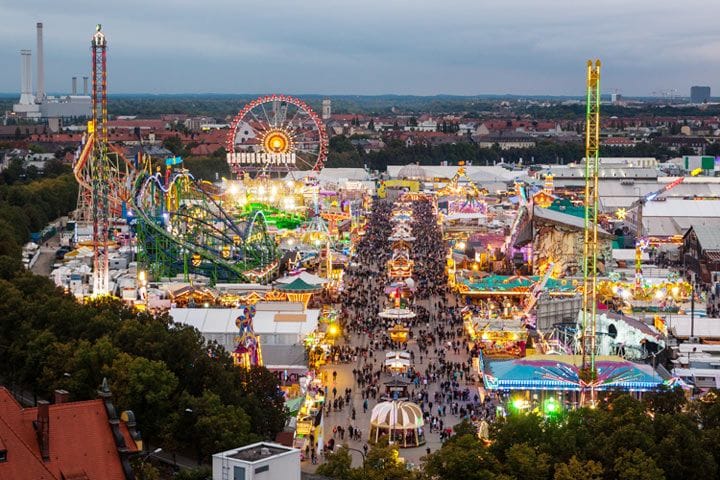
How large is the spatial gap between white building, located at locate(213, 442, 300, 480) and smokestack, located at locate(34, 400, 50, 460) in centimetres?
269

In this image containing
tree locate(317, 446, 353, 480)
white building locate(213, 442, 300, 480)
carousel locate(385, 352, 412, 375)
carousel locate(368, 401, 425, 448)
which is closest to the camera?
white building locate(213, 442, 300, 480)

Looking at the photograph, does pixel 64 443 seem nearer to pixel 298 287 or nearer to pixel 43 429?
pixel 43 429

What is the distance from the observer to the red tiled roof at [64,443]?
19.8 m

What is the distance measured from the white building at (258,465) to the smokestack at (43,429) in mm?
2695

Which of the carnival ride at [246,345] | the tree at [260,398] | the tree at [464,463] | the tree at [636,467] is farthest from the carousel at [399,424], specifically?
the tree at [636,467]

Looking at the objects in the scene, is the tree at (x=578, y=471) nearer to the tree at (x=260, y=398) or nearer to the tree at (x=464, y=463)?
the tree at (x=464, y=463)

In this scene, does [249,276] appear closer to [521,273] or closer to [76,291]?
[76,291]

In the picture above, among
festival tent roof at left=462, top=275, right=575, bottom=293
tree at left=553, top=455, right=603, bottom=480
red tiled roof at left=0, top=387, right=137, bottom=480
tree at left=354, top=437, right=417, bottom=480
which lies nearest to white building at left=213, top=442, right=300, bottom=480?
red tiled roof at left=0, top=387, right=137, bottom=480

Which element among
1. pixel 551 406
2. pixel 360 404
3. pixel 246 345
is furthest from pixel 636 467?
pixel 360 404

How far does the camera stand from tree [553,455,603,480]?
77.8 feet

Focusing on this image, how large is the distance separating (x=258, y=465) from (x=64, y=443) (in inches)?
125

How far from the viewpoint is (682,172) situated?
104m

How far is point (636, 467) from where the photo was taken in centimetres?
2386

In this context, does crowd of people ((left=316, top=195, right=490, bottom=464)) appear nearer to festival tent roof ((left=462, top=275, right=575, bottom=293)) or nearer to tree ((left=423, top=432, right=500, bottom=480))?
festival tent roof ((left=462, top=275, right=575, bottom=293))
